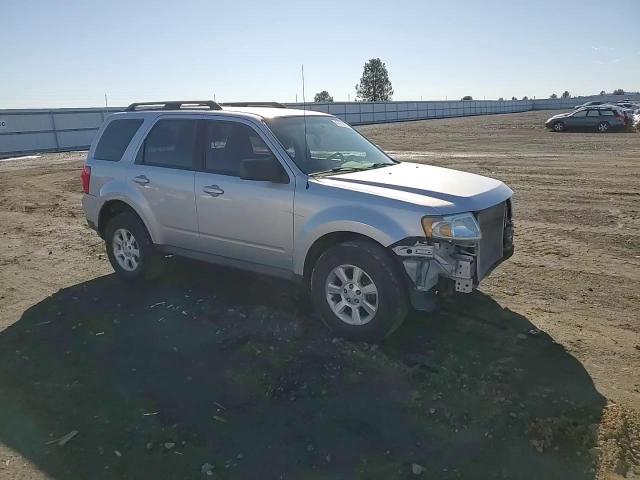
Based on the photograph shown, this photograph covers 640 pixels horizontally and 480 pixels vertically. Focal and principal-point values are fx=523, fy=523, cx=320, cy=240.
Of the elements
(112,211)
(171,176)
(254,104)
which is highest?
(254,104)

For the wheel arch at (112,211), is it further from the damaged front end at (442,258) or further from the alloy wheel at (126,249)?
the damaged front end at (442,258)

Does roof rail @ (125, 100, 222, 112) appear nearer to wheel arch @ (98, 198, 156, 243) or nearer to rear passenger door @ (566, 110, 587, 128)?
wheel arch @ (98, 198, 156, 243)

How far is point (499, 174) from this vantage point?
530 inches

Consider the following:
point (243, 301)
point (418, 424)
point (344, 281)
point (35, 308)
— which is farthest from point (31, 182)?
point (418, 424)

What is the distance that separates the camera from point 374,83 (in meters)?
113

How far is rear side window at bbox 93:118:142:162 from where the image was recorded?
607cm

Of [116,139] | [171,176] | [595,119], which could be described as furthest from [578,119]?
[171,176]

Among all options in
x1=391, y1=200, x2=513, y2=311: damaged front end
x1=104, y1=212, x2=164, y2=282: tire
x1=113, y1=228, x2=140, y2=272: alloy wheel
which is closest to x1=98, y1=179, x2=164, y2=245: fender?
x1=104, y1=212, x2=164, y2=282: tire

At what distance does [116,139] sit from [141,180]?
0.84 meters

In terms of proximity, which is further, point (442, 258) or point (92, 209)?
point (92, 209)

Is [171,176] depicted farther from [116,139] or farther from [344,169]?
[344,169]

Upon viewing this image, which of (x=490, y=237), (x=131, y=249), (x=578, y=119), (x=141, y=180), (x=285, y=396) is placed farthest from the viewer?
(x=578, y=119)

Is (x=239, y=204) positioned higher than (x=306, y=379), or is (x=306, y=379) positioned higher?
(x=239, y=204)

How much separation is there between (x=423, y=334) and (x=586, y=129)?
92.4 ft
